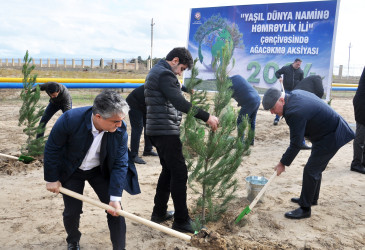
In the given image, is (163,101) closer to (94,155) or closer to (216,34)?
(94,155)

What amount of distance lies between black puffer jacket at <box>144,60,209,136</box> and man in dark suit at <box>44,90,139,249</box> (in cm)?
54

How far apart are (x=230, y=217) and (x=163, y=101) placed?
1.60 meters

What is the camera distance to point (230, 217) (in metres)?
3.90

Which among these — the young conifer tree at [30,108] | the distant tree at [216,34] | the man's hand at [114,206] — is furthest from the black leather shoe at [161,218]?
the distant tree at [216,34]

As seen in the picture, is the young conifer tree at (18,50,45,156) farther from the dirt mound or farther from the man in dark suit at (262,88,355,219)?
the man in dark suit at (262,88,355,219)

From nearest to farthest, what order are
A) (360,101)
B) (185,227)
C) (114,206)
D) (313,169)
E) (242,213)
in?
(114,206), (185,227), (242,213), (313,169), (360,101)

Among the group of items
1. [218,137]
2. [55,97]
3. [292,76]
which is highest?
[292,76]

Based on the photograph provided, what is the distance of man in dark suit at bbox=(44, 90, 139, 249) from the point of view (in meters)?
2.42

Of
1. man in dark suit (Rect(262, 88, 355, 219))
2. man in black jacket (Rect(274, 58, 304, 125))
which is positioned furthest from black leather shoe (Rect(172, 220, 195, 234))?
man in black jacket (Rect(274, 58, 304, 125))

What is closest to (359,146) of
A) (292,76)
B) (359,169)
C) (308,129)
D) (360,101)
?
(359,169)

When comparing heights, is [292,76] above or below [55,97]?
above

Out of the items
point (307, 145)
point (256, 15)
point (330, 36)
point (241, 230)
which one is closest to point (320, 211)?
point (241, 230)

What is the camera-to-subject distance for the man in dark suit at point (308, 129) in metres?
3.49

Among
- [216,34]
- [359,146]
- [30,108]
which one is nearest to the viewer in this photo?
[359,146]
